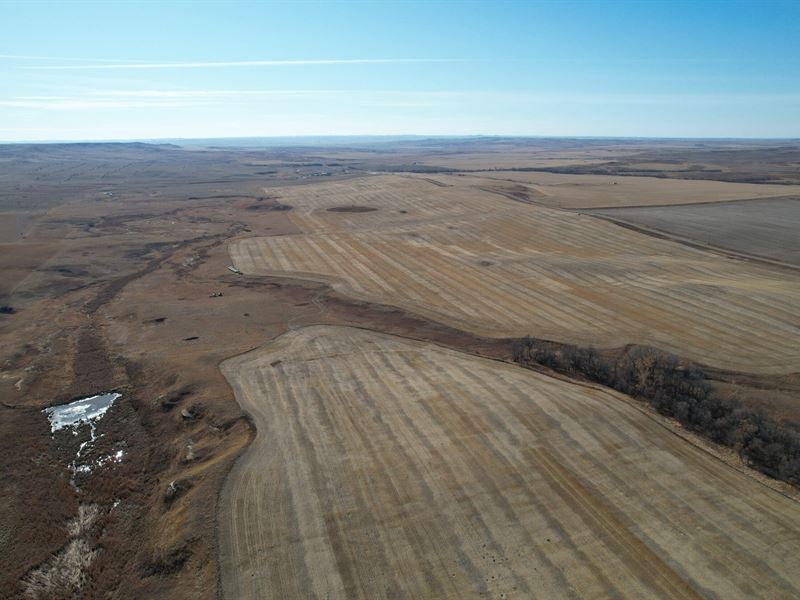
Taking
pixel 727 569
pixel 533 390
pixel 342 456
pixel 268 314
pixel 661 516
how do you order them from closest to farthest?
pixel 727 569
pixel 661 516
pixel 342 456
pixel 533 390
pixel 268 314

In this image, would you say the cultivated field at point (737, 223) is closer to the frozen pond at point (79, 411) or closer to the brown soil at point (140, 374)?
the brown soil at point (140, 374)

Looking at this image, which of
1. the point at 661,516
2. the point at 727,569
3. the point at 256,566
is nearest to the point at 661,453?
the point at 661,516

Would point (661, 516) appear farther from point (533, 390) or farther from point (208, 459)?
point (208, 459)

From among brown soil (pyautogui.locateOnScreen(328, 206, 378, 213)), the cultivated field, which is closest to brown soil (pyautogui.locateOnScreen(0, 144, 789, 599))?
brown soil (pyautogui.locateOnScreen(328, 206, 378, 213))

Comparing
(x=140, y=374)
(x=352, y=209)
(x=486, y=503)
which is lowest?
(x=140, y=374)

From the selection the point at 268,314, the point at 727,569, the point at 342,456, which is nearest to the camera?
the point at 727,569

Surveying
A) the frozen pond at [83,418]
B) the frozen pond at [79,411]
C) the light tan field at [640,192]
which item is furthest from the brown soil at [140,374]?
the light tan field at [640,192]

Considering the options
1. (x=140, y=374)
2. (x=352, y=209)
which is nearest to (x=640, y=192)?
(x=352, y=209)

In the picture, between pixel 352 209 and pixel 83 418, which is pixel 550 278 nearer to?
pixel 83 418
